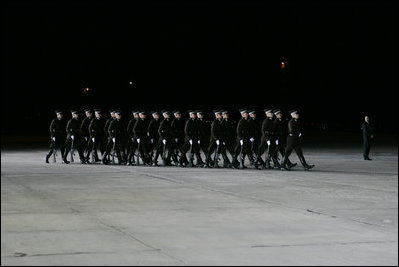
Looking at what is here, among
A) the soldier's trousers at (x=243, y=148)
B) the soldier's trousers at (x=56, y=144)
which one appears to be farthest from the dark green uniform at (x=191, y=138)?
the soldier's trousers at (x=56, y=144)

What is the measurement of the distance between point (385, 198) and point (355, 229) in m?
4.20

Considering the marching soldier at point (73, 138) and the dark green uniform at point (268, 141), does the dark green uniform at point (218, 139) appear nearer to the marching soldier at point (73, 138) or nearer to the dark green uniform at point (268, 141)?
the dark green uniform at point (268, 141)

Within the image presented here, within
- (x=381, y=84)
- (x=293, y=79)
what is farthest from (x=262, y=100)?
(x=381, y=84)

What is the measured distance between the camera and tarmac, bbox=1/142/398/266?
351 inches

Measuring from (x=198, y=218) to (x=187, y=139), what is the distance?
500 inches

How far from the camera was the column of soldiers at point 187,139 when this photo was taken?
2358cm

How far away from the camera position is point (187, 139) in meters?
24.6

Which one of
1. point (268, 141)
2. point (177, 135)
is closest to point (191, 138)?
point (177, 135)

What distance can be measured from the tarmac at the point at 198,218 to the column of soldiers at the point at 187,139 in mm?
2634

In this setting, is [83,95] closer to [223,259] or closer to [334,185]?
[334,185]

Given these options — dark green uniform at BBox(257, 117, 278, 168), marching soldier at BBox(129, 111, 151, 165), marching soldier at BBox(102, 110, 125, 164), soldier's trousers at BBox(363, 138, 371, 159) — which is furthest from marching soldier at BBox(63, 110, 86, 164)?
soldier's trousers at BBox(363, 138, 371, 159)

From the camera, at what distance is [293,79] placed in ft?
307

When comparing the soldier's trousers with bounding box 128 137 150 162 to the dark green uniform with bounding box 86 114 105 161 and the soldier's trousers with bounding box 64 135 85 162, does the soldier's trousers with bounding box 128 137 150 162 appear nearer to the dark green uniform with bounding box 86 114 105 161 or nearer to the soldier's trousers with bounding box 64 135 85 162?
the dark green uniform with bounding box 86 114 105 161

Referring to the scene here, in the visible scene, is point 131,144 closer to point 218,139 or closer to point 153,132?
point 153,132
